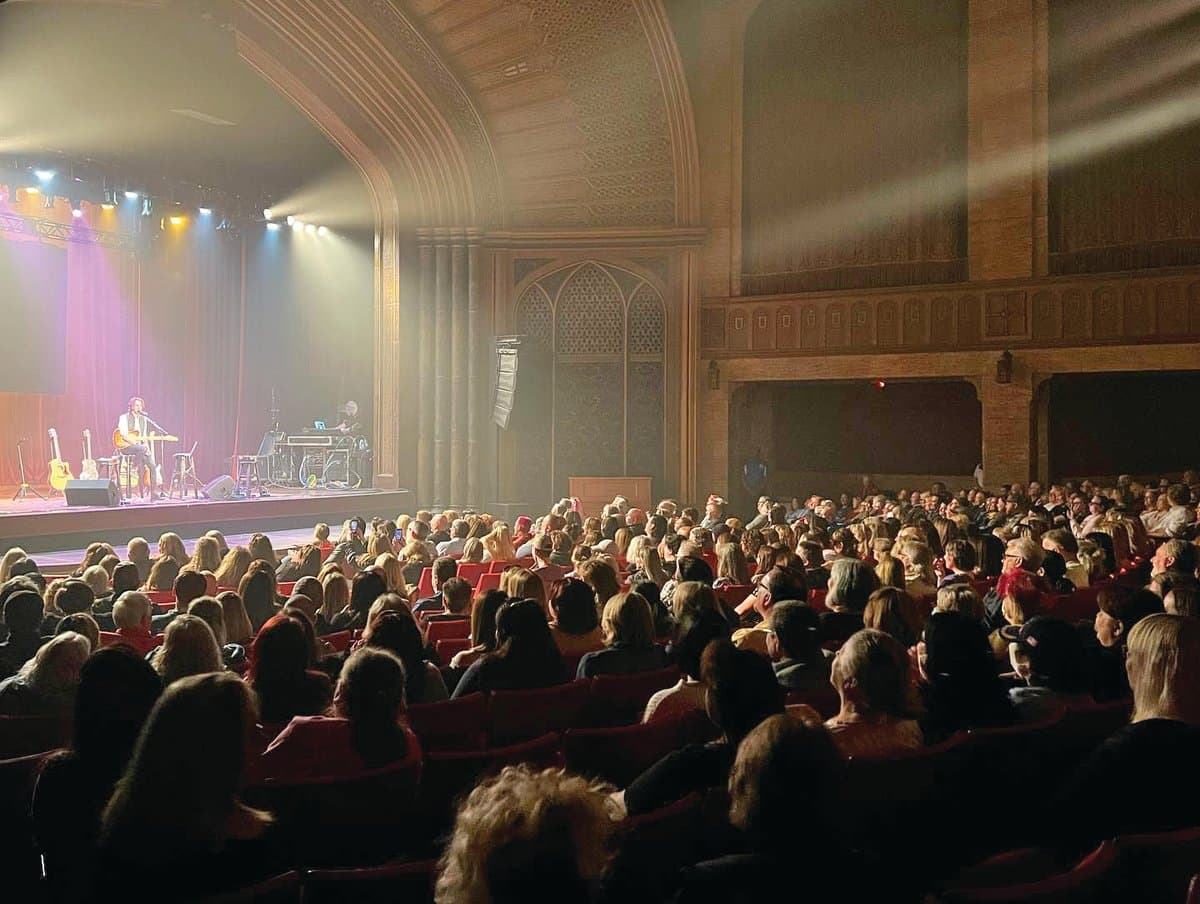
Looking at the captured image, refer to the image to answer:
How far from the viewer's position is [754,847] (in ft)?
6.75

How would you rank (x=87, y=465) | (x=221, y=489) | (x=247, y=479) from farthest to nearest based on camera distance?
(x=247, y=479) < (x=87, y=465) < (x=221, y=489)

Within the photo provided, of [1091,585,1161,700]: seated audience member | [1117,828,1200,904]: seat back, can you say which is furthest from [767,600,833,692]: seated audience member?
[1117,828,1200,904]: seat back

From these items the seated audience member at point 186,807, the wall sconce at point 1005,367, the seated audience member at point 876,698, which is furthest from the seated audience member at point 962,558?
the wall sconce at point 1005,367

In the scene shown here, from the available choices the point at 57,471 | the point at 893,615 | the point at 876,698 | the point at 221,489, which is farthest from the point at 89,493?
the point at 876,698

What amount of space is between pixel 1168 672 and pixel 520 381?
610 inches

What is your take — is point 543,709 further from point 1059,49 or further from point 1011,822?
point 1059,49

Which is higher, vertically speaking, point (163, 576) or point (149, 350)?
point (149, 350)

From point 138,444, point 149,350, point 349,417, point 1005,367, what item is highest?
point 149,350

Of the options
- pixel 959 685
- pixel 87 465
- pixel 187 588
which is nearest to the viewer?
pixel 959 685

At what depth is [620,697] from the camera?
430 cm

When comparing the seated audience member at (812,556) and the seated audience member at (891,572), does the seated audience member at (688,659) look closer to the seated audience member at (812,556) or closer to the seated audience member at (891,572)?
the seated audience member at (891,572)

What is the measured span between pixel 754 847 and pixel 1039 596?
424cm

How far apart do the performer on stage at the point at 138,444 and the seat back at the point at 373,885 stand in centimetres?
1590

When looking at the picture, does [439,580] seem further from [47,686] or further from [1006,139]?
[1006,139]
